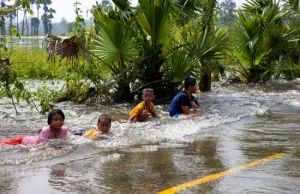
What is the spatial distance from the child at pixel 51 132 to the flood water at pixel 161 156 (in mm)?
191

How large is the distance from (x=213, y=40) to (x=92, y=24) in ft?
10.6

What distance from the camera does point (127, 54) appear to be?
523 inches

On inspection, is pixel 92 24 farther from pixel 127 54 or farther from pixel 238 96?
pixel 238 96

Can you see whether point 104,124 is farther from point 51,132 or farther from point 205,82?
point 205,82

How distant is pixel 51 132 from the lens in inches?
307

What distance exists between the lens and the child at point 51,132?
766cm

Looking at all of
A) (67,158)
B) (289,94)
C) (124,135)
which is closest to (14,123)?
(124,135)

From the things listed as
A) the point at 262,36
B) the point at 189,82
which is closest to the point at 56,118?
the point at 189,82

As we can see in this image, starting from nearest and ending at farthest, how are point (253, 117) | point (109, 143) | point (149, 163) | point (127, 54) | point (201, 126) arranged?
1. point (149, 163)
2. point (109, 143)
3. point (201, 126)
4. point (253, 117)
5. point (127, 54)

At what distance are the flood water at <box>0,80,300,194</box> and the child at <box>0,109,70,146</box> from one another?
191mm

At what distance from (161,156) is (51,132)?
1985mm

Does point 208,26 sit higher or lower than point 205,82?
higher

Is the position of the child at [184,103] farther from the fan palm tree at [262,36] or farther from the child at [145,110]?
the fan palm tree at [262,36]

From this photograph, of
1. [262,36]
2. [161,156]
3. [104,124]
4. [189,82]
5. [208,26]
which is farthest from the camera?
[262,36]
